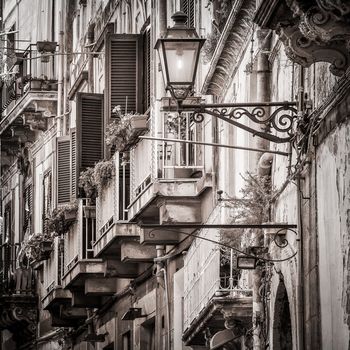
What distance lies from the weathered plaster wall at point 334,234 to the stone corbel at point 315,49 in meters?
0.56

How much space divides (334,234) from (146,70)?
17.1 m

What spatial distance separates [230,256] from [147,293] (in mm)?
10991

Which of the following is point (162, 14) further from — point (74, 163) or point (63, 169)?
point (63, 169)

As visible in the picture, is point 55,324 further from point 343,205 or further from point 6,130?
point 343,205

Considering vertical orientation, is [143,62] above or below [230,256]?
above

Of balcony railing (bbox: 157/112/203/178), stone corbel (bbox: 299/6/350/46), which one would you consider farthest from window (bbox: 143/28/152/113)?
stone corbel (bbox: 299/6/350/46)

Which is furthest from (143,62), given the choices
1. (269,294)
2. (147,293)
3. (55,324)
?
(269,294)

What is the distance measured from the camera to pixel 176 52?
60.9ft

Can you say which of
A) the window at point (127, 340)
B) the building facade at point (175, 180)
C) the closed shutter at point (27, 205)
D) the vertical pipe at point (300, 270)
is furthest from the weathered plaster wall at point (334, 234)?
the closed shutter at point (27, 205)

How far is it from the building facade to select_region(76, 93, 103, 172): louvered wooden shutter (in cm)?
3

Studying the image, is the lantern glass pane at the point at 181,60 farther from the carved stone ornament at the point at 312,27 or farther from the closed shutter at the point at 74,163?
the closed shutter at the point at 74,163

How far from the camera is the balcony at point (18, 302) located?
47438 mm

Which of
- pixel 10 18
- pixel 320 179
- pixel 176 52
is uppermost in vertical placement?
pixel 10 18

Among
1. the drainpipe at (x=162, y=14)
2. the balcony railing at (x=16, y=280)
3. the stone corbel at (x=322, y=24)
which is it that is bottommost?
the balcony railing at (x=16, y=280)
